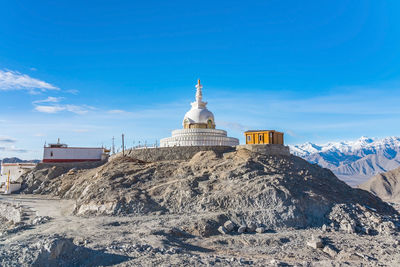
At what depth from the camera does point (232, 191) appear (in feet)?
80.8

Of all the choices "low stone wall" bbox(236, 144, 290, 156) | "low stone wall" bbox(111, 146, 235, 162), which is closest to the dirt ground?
"low stone wall" bbox(236, 144, 290, 156)

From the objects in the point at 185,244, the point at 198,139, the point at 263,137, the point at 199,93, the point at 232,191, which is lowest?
the point at 185,244

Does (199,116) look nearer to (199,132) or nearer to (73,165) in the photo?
(199,132)

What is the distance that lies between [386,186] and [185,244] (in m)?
95.2

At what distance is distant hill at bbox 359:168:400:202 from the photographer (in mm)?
90750

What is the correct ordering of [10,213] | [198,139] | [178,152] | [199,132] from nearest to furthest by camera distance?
[10,213]
[178,152]
[198,139]
[199,132]

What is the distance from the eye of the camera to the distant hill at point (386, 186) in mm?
90750

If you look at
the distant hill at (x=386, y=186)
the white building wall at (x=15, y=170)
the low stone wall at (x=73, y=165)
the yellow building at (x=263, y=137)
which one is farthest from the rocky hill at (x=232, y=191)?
the distant hill at (x=386, y=186)

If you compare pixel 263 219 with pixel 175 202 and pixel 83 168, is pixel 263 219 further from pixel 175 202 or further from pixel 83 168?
pixel 83 168

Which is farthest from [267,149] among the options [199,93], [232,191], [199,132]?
[199,93]

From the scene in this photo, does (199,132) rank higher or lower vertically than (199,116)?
lower

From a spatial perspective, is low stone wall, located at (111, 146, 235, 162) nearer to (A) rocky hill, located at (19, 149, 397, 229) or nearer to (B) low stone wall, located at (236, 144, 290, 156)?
(A) rocky hill, located at (19, 149, 397, 229)

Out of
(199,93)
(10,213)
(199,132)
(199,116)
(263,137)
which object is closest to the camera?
(10,213)

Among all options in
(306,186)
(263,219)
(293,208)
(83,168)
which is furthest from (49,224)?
(83,168)
